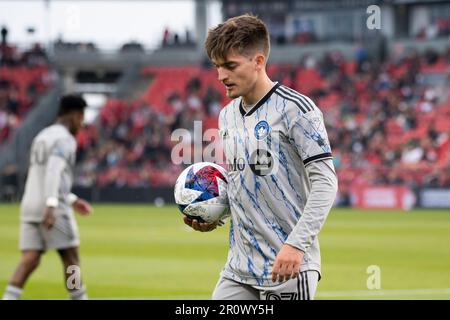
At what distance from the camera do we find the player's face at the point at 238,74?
17.7ft

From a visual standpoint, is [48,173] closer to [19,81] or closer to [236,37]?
[236,37]

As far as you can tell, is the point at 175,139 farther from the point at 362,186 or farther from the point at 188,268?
the point at 188,268

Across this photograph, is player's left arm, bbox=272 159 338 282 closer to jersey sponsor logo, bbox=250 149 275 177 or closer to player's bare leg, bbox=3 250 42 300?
jersey sponsor logo, bbox=250 149 275 177

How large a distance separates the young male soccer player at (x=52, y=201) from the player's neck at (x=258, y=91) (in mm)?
4669

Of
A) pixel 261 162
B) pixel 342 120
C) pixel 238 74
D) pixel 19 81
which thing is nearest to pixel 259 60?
pixel 238 74

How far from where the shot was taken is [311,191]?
5.26 meters

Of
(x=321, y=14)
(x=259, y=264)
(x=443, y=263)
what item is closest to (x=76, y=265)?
(x=259, y=264)

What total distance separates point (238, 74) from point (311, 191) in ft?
2.47

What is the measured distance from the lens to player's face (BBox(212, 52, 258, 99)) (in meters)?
5.41

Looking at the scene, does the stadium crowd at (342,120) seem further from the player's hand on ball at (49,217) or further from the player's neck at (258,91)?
the player's neck at (258,91)

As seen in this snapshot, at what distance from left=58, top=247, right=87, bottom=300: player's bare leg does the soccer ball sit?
3957 mm

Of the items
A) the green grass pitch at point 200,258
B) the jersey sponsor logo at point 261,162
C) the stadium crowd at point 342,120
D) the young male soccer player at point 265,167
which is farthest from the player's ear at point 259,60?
the stadium crowd at point 342,120

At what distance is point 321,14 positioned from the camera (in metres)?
52.2

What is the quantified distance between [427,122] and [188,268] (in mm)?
23684
